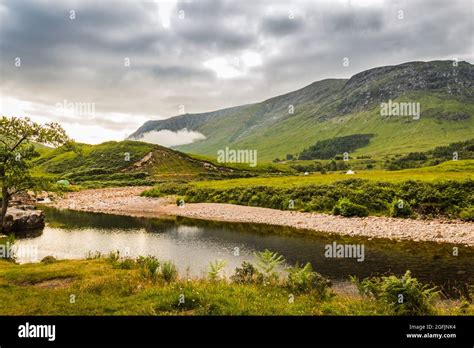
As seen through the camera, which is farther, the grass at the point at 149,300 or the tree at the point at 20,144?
the tree at the point at 20,144

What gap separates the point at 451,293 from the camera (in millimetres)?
25547

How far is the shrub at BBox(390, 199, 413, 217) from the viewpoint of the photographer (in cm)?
5464

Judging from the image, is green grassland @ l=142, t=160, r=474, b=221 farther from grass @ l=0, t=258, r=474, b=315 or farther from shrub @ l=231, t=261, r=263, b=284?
shrub @ l=231, t=261, r=263, b=284

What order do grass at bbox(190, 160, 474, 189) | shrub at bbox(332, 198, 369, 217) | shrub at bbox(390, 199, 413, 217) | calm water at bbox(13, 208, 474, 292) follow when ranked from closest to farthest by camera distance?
calm water at bbox(13, 208, 474, 292) → shrub at bbox(390, 199, 413, 217) → shrub at bbox(332, 198, 369, 217) → grass at bbox(190, 160, 474, 189)

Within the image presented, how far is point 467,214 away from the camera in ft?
164

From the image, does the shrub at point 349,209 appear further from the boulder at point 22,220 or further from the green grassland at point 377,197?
the boulder at point 22,220

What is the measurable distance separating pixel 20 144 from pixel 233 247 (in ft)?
77.1

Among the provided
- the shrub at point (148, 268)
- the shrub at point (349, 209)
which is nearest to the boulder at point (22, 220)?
the shrub at point (148, 268)

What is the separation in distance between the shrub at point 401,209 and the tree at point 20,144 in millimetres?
45796

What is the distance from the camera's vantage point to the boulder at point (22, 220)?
166 ft

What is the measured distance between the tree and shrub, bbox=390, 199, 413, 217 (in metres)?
45.8

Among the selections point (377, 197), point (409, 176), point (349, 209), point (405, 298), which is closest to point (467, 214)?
point (377, 197)

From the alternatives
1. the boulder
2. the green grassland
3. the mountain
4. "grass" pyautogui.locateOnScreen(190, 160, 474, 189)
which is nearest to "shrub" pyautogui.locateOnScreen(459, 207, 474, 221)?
the green grassland
